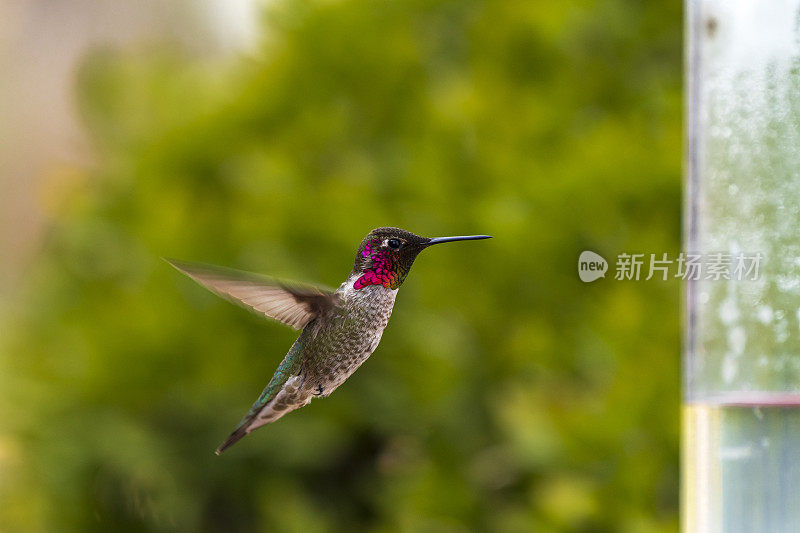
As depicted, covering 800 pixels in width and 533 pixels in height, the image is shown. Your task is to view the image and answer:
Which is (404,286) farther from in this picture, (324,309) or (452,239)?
(452,239)

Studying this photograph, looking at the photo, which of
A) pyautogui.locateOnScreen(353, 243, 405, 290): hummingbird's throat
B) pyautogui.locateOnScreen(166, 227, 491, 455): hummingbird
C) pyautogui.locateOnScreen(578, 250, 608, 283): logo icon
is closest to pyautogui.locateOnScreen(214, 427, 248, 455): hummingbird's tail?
pyautogui.locateOnScreen(166, 227, 491, 455): hummingbird

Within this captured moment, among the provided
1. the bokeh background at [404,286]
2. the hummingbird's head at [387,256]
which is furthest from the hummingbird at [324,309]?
the bokeh background at [404,286]

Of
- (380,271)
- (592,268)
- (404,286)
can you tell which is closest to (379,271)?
(380,271)

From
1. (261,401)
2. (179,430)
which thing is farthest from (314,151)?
(261,401)

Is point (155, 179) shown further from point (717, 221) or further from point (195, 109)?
point (717, 221)

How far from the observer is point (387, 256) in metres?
0.56

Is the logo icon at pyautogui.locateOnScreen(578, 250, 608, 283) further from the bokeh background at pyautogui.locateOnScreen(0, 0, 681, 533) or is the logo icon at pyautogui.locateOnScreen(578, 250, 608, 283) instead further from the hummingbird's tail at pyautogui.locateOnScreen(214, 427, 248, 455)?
the bokeh background at pyautogui.locateOnScreen(0, 0, 681, 533)

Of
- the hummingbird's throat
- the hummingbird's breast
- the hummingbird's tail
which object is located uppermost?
the hummingbird's throat

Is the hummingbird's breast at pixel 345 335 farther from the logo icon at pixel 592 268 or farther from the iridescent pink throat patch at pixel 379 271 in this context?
the logo icon at pixel 592 268

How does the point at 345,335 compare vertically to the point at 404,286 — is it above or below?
below

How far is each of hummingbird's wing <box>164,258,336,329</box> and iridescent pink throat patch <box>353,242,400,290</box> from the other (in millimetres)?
33

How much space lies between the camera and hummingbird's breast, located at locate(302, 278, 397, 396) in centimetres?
54

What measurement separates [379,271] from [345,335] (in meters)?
0.04

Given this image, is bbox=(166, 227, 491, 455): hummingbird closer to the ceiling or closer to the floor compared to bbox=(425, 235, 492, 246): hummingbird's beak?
closer to the floor
